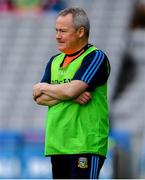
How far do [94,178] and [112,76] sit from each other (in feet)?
33.7

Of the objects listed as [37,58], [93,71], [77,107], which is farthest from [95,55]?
[37,58]

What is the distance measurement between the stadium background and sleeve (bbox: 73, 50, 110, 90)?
6936 millimetres

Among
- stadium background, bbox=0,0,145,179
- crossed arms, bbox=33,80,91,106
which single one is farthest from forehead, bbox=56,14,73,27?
stadium background, bbox=0,0,145,179

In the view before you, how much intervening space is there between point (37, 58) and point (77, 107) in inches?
450

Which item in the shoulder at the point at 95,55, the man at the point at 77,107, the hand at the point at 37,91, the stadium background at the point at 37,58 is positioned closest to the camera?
the man at the point at 77,107

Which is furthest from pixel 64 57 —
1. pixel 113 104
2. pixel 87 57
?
pixel 113 104

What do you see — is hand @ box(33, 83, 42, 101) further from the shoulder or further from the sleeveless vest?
the shoulder

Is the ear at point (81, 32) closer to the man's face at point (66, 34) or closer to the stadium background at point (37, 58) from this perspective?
the man's face at point (66, 34)

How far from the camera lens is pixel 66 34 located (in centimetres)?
504

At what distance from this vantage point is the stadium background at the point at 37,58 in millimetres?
12422

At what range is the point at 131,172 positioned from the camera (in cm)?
1194

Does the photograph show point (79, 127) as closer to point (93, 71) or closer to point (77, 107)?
point (77, 107)

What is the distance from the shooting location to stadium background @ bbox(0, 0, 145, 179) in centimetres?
1242

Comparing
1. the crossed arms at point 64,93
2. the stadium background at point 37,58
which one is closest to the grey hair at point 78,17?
the crossed arms at point 64,93
